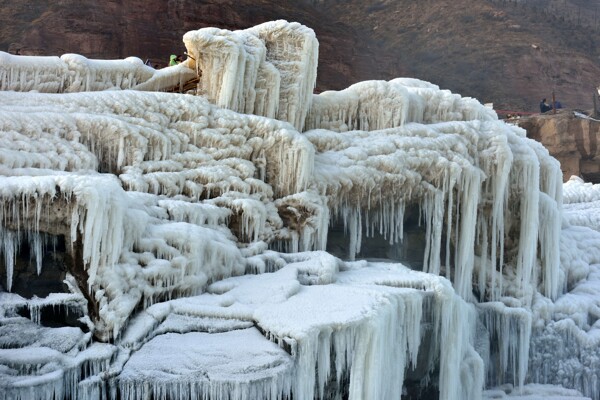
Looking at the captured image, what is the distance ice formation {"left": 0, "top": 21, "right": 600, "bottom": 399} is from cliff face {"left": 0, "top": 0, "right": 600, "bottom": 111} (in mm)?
24180

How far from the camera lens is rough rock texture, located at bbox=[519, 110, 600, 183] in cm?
2447

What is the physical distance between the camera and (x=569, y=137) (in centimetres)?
2445

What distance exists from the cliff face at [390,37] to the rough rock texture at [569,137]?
16.6m

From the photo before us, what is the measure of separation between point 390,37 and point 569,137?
2388 centimetres

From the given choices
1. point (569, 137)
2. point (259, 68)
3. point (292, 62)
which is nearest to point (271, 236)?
point (259, 68)

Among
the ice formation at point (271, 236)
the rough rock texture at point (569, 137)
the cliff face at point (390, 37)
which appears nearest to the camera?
the ice formation at point (271, 236)

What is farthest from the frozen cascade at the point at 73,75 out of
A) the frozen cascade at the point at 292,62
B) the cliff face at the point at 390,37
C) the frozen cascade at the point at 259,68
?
the cliff face at the point at 390,37

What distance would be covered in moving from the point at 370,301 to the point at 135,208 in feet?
10.2

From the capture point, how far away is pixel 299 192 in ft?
37.0

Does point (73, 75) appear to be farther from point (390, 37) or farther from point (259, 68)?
point (390, 37)

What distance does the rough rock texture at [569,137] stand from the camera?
80.3 ft

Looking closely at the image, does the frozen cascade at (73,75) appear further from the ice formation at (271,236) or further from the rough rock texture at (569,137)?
the rough rock texture at (569,137)

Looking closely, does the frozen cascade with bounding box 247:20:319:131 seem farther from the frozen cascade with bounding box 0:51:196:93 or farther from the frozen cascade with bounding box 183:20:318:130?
the frozen cascade with bounding box 0:51:196:93

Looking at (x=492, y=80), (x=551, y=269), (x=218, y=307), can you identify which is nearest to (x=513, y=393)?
(x=551, y=269)
